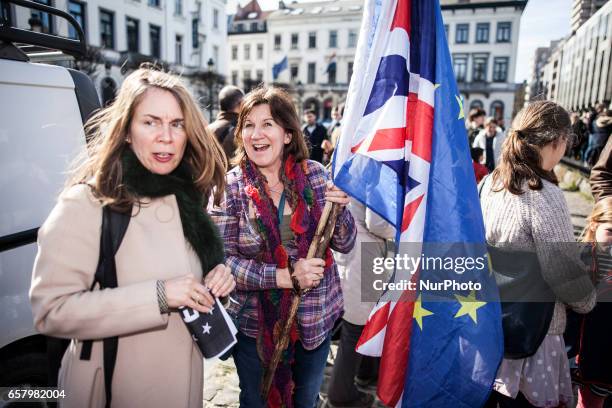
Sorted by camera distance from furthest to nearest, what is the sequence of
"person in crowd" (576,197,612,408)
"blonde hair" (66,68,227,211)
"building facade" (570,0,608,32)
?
1. "building facade" (570,0,608,32)
2. "person in crowd" (576,197,612,408)
3. "blonde hair" (66,68,227,211)

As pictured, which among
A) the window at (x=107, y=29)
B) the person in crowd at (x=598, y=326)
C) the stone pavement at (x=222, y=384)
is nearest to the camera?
the person in crowd at (x=598, y=326)

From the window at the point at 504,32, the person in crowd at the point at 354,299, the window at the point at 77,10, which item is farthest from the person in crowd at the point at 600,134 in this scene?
the window at the point at 504,32

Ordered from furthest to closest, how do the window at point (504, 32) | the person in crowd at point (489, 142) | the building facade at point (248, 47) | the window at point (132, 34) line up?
1. the building facade at point (248, 47)
2. the window at point (504, 32)
3. the window at point (132, 34)
4. the person in crowd at point (489, 142)

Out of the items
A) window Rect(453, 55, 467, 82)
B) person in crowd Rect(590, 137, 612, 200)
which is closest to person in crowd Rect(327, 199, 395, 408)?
person in crowd Rect(590, 137, 612, 200)

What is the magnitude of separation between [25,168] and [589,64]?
102ft

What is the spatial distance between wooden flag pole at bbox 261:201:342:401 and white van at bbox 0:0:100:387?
1.18m

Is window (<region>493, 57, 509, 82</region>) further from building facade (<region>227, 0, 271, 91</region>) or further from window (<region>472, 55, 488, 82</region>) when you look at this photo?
→ building facade (<region>227, 0, 271, 91</region>)

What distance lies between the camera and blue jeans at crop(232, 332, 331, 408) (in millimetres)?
2135

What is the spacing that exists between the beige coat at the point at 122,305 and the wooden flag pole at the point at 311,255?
1.38ft

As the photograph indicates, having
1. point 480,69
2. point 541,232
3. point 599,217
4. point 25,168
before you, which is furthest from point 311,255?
point 480,69

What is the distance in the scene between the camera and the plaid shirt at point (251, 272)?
6.51ft

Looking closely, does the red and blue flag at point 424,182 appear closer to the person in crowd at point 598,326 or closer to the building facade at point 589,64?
the person in crowd at point 598,326

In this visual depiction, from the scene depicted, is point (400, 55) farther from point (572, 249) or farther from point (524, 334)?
point (524, 334)

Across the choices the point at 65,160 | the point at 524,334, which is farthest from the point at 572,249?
the point at 65,160
